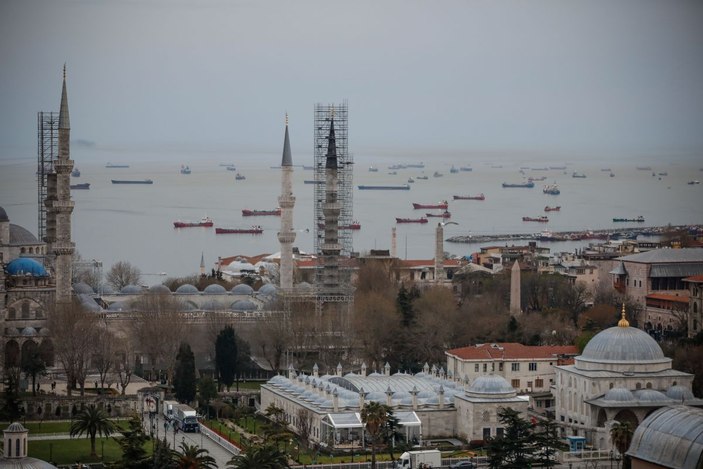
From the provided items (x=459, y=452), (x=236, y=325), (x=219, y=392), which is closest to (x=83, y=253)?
(x=236, y=325)

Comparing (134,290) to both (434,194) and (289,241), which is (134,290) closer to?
(289,241)

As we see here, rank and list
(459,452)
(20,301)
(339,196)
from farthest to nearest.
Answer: (339,196)
(20,301)
(459,452)

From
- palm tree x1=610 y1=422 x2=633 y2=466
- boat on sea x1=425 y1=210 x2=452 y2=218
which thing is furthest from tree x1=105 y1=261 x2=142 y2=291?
boat on sea x1=425 y1=210 x2=452 y2=218

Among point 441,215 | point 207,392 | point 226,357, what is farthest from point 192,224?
point 207,392

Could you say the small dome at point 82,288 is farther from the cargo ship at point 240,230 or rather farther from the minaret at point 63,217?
the cargo ship at point 240,230

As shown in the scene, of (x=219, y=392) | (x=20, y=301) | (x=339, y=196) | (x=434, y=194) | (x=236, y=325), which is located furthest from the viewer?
(x=434, y=194)

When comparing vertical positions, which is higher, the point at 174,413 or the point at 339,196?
the point at 339,196

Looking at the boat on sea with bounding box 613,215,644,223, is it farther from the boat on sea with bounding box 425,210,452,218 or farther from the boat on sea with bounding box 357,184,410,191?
the boat on sea with bounding box 357,184,410,191
